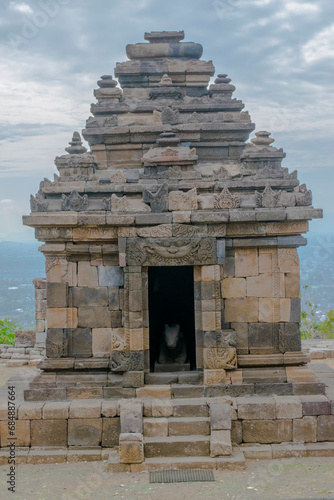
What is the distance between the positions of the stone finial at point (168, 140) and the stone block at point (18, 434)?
526 cm

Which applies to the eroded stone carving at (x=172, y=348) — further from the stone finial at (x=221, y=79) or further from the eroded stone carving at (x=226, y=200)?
the stone finial at (x=221, y=79)

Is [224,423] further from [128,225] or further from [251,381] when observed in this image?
[128,225]

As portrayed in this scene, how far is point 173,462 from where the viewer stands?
31.4ft

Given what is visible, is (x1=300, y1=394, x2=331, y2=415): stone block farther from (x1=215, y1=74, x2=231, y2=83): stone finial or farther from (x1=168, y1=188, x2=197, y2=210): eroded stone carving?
(x1=215, y1=74, x2=231, y2=83): stone finial

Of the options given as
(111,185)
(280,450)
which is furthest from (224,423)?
(111,185)

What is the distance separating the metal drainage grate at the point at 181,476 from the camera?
9227mm

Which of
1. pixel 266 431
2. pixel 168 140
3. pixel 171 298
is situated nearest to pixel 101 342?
pixel 266 431

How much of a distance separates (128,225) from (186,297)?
3.67 meters

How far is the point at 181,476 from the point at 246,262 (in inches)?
140

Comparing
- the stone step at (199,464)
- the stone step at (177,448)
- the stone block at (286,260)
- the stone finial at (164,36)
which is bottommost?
the stone step at (199,464)

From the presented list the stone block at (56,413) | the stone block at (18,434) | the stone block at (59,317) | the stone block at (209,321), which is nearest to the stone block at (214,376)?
the stone block at (209,321)

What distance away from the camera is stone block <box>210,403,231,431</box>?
32.6 ft

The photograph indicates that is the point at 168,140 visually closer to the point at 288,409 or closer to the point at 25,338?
the point at 288,409

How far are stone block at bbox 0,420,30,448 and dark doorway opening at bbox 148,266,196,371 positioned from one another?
153 inches
